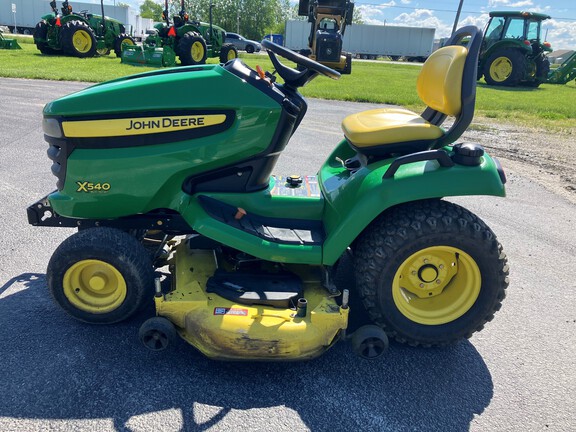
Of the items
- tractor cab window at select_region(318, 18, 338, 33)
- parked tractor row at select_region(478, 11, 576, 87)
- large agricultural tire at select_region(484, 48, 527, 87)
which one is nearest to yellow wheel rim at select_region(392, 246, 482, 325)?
parked tractor row at select_region(478, 11, 576, 87)

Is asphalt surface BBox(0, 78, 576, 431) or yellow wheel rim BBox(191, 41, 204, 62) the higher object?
yellow wheel rim BBox(191, 41, 204, 62)

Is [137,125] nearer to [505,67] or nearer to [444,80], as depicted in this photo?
[444,80]

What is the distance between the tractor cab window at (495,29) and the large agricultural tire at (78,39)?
13839 millimetres

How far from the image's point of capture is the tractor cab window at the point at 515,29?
16781 mm

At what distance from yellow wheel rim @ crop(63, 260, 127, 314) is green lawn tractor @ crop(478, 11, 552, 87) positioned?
665 inches

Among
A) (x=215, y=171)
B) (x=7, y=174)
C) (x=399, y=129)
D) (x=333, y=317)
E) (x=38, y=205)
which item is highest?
(x=399, y=129)

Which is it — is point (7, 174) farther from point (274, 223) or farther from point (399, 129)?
point (399, 129)

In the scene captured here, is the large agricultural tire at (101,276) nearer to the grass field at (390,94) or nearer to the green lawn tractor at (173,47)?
the grass field at (390,94)

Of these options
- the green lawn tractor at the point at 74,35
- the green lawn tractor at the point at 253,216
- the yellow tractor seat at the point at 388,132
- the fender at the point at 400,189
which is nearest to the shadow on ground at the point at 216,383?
the green lawn tractor at the point at 253,216

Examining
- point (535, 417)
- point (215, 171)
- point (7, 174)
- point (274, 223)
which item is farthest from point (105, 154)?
point (7, 174)

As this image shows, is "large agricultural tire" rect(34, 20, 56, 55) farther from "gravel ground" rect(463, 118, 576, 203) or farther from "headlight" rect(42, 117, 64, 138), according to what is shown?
"headlight" rect(42, 117, 64, 138)

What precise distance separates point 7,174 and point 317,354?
4.24 meters

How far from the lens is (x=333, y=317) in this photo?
234 centimetres

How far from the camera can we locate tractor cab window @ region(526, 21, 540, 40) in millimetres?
16922
